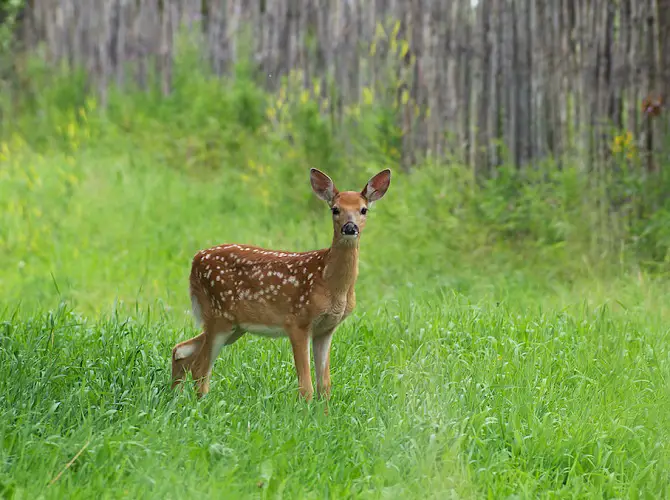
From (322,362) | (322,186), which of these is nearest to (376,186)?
(322,186)

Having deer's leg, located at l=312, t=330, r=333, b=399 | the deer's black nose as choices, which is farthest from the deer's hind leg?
the deer's black nose

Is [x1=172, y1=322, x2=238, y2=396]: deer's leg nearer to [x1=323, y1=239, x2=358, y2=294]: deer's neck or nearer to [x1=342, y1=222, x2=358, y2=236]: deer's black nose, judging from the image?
[x1=323, y1=239, x2=358, y2=294]: deer's neck

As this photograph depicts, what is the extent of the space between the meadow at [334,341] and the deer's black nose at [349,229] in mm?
813

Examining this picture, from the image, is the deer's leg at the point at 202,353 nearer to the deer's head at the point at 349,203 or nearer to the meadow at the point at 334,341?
the meadow at the point at 334,341

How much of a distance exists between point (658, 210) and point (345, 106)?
3916mm

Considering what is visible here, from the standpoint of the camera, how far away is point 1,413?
4.84 meters

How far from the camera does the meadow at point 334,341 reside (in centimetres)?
450

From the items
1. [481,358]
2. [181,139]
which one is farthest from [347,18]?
[481,358]

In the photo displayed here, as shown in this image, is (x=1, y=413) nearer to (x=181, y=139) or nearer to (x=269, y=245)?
(x=269, y=245)

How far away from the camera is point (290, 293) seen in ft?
18.1

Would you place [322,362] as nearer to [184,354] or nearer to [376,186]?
[184,354]

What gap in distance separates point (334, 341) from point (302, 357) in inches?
44.7

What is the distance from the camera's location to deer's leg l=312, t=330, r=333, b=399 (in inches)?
219

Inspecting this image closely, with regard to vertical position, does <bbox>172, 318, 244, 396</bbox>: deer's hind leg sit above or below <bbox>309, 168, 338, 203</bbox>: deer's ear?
below
